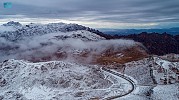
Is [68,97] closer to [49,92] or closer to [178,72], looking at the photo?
[49,92]

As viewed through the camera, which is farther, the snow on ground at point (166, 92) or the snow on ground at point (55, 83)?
the snow on ground at point (55, 83)

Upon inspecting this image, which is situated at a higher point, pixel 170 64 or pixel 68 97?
pixel 170 64

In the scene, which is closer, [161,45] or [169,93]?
[169,93]

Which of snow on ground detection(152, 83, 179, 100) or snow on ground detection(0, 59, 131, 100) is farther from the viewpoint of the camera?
snow on ground detection(0, 59, 131, 100)

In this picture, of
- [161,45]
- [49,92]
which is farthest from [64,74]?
[161,45]

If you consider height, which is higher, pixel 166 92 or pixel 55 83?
pixel 166 92

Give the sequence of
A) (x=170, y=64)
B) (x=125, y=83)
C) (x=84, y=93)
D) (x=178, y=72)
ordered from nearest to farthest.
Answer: (x=84, y=93)
(x=125, y=83)
(x=178, y=72)
(x=170, y=64)

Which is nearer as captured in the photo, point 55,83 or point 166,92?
point 166,92

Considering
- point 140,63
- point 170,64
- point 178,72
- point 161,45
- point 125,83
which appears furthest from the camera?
point 161,45
